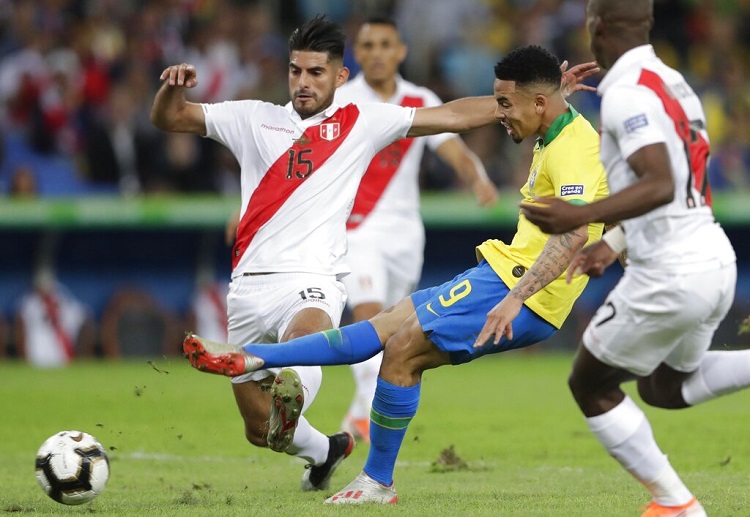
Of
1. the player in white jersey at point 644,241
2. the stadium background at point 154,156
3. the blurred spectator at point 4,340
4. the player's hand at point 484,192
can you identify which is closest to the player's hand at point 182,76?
the player in white jersey at point 644,241

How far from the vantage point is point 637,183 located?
5082 mm

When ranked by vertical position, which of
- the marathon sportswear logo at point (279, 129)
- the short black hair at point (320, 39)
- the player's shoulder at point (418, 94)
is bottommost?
the player's shoulder at point (418, 94)

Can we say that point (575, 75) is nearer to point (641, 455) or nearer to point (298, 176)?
point (298, 176)

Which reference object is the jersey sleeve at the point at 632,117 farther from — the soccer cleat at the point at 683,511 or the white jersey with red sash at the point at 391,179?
the white jersey with red sash at the point at 391,179

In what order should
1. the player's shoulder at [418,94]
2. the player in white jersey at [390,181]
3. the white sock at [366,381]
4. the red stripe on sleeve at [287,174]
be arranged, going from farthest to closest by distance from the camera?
the player's shoulder at [418,94] → the player in white jersey at [390,181] → the white sock at [366,381] → the red stripe on sleeve at [287,174]

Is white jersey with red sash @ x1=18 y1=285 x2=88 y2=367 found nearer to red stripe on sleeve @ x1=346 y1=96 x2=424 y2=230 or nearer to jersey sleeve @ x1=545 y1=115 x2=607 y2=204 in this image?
red stripe on sleeve @ x1=346 y1=96 x2=424 y2=230

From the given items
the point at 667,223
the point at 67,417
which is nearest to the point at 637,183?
the point at 667,223

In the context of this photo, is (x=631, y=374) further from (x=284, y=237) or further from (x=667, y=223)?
(x=284, y=237)

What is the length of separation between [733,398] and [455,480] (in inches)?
254

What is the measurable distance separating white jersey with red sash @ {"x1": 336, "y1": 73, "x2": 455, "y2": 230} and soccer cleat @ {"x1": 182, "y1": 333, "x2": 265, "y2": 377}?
4636 mm

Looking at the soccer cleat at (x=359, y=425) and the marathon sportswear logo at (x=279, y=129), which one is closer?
the marathon sportswear logo at (x=279, y=129)

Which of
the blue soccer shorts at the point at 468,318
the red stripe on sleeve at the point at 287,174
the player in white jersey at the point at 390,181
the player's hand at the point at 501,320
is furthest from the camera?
the player in white jersey at the point at 390,181

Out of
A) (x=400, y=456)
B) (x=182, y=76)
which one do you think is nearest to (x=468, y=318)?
(x=182, y=76)

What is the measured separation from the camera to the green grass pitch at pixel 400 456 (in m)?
6.64
